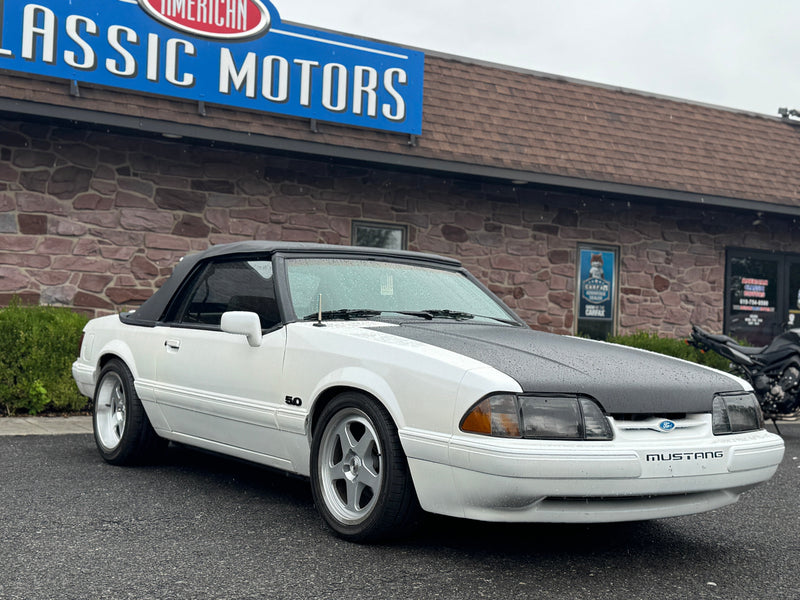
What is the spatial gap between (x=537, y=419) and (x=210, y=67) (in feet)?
25.1

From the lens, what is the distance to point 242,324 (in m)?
4.85

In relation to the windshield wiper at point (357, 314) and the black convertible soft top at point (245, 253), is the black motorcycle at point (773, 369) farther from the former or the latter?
the windshield wiper at point (357, 314)

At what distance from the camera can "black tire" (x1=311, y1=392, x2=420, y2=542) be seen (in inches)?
161

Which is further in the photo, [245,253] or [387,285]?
[245,253]

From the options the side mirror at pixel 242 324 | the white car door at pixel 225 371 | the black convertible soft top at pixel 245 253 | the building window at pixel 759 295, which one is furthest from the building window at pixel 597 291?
the side mirror at pixel 242 324

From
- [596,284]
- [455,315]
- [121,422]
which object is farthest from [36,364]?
[596,284]

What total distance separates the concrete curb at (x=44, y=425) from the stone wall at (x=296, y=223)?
2.29m

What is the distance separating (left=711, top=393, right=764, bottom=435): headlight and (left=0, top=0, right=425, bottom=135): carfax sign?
24.0 ft

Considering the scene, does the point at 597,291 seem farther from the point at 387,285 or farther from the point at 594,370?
the point at 594,370

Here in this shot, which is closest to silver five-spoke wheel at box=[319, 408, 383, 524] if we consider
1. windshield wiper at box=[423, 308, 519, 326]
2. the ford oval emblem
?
windshield wiper at box=[423, 308, 519, 326]

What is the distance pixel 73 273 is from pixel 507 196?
5.62 m

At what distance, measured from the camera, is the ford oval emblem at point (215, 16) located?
10.1 meters

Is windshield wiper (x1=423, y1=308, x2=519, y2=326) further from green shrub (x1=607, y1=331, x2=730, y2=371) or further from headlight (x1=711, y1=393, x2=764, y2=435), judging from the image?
green shrub (x1=607, y1=331, x2=730, y2=371)

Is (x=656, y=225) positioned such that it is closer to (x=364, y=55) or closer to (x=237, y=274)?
(x=364, y=55)
